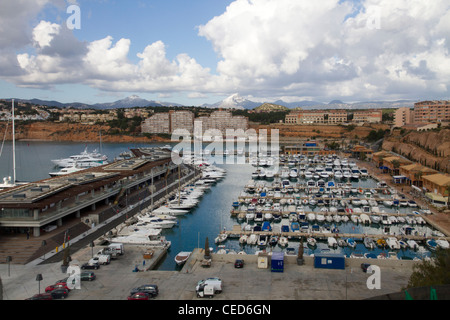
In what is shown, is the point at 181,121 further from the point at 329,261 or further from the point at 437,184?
the point at 329,261

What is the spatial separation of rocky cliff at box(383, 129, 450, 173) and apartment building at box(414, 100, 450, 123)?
1384cm

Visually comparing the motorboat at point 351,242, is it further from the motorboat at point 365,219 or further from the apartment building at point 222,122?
the apartment building at point 222,122

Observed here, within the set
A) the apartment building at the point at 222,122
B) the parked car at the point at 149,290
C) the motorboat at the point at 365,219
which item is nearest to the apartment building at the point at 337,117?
the apartment building at the point at 222,122

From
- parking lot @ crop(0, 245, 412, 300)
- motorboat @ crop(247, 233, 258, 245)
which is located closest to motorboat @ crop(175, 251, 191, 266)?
parking lot @ crop(0, 245, 412, 300)

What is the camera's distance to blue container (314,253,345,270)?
8.86m

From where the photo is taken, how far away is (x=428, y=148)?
30219mm

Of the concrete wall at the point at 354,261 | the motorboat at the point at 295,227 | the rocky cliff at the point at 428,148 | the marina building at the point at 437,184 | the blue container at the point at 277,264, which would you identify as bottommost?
the motorboat at the point at 295,227

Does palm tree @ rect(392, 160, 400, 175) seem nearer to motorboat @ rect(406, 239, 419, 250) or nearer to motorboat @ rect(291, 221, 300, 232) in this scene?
motorboat @ rect(406, 239, 419, 250)

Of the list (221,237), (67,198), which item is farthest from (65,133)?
(221,237)

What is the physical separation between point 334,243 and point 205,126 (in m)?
62.6

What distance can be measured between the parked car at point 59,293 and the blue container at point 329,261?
227 inches

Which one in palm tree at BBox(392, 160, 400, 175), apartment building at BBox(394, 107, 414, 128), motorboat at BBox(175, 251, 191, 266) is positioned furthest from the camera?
apartment building at BBox(394, 107, 414, 128)

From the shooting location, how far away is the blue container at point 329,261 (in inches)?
349

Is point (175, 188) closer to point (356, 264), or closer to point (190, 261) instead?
point (190, 261)
